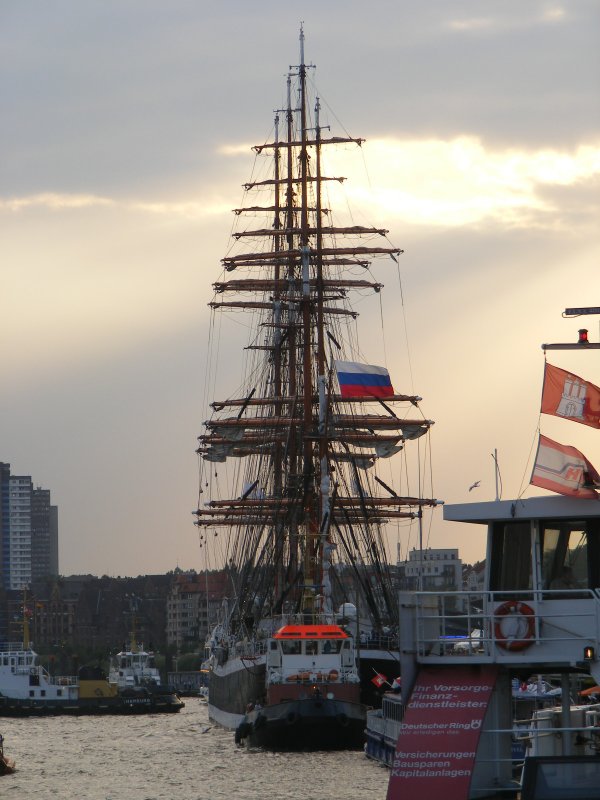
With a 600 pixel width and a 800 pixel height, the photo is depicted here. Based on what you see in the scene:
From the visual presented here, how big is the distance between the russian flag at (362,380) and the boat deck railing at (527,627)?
61.6 metres

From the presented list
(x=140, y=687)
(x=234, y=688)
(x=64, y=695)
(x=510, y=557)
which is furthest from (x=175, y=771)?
(x=140, y=687)

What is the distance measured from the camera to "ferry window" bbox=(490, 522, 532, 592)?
28.9 meters

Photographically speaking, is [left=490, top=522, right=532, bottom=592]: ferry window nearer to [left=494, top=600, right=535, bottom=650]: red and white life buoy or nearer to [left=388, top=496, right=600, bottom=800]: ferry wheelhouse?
[left=388, top=496, right=600, bottom=800]: ferry wheelhouse

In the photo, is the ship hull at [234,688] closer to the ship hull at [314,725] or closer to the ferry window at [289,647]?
the ferry window at [289,647]

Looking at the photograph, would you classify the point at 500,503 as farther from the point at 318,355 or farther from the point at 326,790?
the point at 318,355

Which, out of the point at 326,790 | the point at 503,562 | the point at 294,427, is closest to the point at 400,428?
the point at 294,427

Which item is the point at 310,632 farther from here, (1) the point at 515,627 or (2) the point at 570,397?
(2) the point at 570,397

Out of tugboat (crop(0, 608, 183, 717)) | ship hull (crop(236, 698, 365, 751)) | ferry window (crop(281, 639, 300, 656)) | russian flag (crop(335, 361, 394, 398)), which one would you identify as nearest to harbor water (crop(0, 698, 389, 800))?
ship hull (crop(236, 698, 365, 751))

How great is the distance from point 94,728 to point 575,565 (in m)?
85.7

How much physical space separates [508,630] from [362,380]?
6388cm

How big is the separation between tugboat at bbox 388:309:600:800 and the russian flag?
61.4 metres

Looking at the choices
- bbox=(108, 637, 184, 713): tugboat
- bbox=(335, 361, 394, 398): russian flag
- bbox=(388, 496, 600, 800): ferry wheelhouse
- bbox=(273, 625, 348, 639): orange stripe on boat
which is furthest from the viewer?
bbox=(108, 637, 184, 713): tugboat

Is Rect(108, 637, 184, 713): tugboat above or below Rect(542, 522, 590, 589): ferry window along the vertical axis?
below

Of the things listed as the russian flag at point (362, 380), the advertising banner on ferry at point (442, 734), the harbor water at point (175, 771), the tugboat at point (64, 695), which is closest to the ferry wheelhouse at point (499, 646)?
the advertising banner on ferry at point (442, 734)
